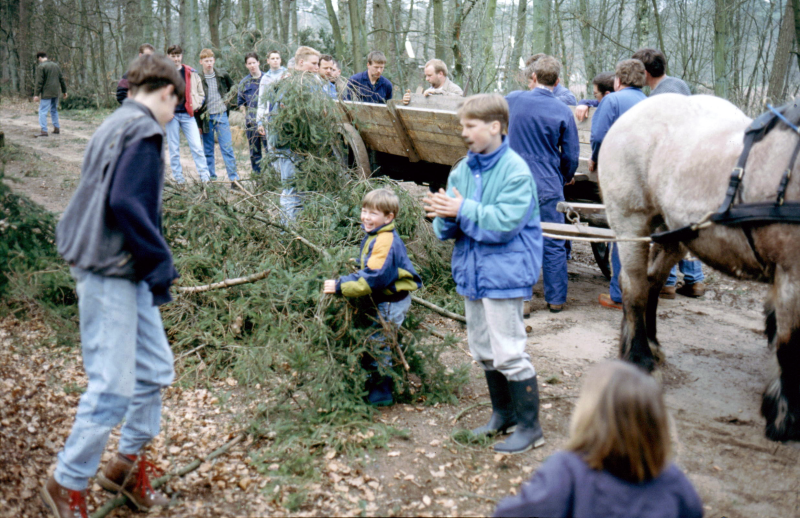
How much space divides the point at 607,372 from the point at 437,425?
2.33 metres

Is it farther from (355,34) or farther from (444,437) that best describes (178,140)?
(444,437)

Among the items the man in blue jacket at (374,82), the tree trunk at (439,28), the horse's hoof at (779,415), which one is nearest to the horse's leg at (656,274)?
the horse's hoof at (779,415)

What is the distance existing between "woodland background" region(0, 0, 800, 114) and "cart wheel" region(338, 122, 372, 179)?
4324mm

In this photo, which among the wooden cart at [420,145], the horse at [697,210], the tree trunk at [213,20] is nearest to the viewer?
the horse at [697,210]

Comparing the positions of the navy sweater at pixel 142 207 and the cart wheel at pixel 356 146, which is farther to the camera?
the cart wheel at pixel 356 146

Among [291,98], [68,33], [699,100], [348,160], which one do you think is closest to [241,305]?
[291,98]

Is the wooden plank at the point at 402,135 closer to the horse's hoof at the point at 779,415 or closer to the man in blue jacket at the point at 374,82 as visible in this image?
the man in blue jacket at the point at 374,82

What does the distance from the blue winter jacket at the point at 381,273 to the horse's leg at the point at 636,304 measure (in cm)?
176

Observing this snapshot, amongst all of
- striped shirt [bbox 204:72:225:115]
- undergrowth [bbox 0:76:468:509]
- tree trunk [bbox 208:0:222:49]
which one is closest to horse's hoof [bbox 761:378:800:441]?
undergrowth [bbox 0:76:468:509]

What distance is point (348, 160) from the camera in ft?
23.4

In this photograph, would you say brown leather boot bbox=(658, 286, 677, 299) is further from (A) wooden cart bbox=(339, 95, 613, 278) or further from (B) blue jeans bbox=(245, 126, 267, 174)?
(B) blue jeans bbox=(245, 126, 267, 174)

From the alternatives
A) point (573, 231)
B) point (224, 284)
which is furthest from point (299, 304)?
point (573, 231)

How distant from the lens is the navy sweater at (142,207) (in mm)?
2512

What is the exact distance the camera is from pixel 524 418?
11.6ft
